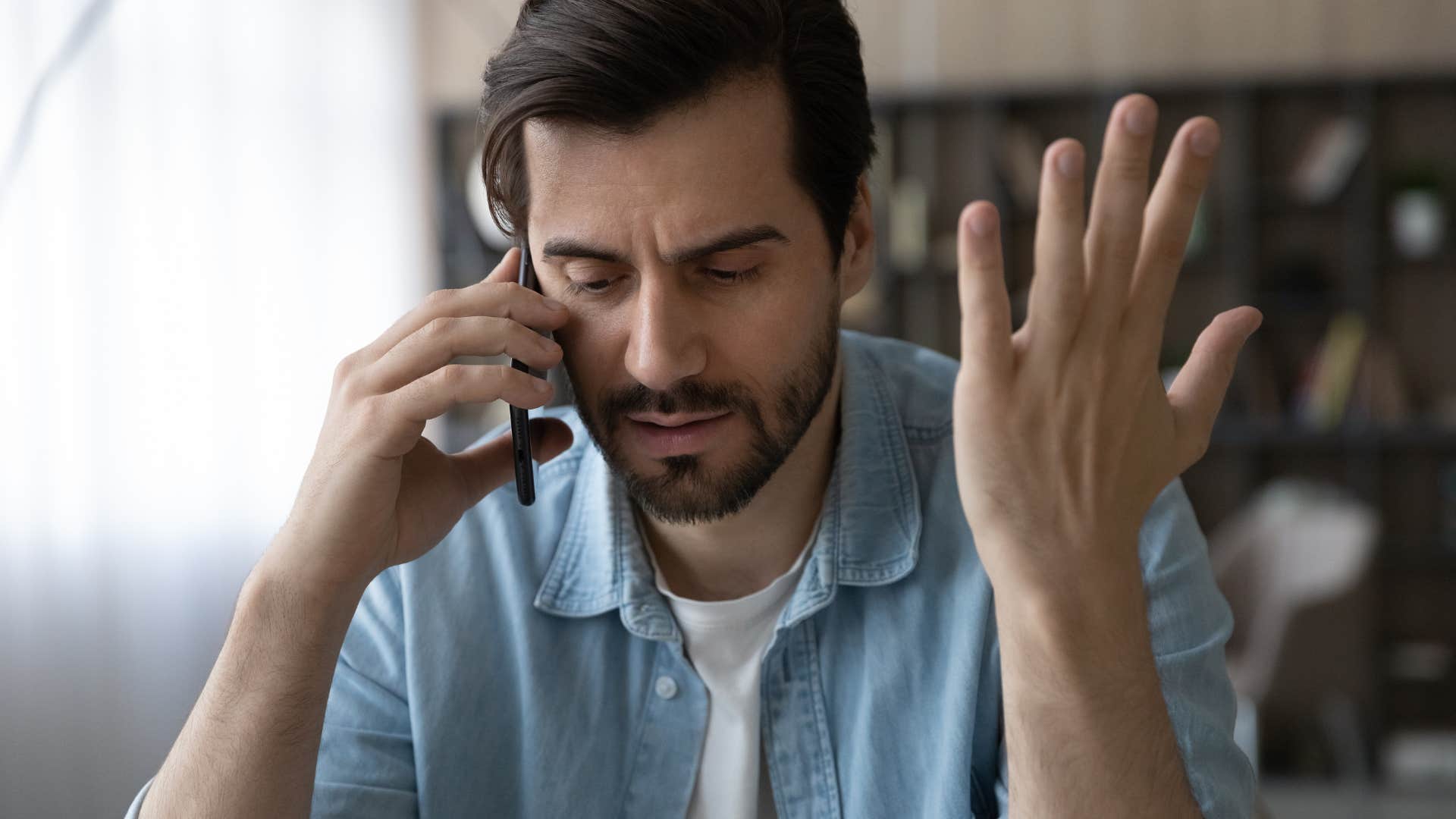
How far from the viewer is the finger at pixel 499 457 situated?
1308 millimetres

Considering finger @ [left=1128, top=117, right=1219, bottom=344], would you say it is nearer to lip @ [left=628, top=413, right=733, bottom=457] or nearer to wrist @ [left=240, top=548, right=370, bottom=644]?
lip @ [left=628, top=413, right=733, bottom=457]

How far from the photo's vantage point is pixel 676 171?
1.21m

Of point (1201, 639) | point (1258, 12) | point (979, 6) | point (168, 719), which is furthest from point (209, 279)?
point (1258, 12)

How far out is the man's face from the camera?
1.20 meters

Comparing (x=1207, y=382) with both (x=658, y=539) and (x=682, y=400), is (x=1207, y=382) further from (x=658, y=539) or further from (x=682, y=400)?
(x=658, y=539)

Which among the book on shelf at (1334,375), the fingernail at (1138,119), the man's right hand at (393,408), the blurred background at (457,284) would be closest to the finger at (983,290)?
the fingernail at (1138,119)

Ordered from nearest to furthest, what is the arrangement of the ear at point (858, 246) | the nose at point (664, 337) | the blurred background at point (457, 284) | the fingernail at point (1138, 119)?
the fingernail at point (1138, 119)
the nose at point (664, 337)
the ear at point (858, 246)
the blurred background at point (457, 284)

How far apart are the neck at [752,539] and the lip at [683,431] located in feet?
0.46

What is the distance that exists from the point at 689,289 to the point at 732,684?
1.47 feet

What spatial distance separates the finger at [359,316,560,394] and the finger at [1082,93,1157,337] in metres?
0.57

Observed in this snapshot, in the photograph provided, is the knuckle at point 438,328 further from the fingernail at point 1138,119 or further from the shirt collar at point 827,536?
the fingernail at point 1138,119

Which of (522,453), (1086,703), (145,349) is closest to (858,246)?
(522,453)

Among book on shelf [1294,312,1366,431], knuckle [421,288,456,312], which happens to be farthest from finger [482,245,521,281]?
book on shelf [1294,312,1366,431]

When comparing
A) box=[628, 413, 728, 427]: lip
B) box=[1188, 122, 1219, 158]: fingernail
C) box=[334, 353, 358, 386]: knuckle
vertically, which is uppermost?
box=[1188, 122, 1219, 158]: fingernail
